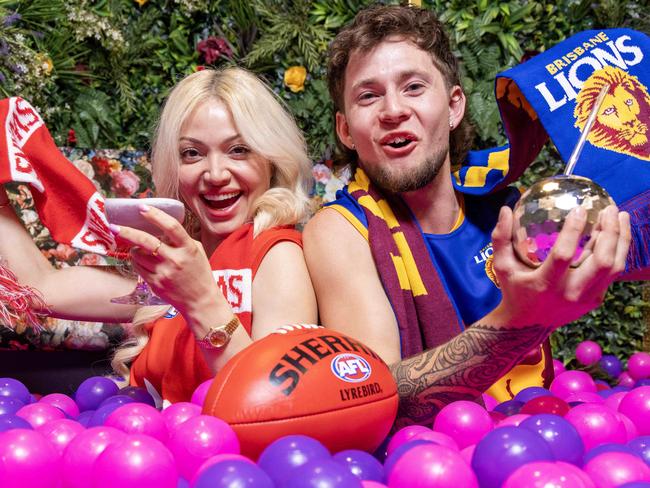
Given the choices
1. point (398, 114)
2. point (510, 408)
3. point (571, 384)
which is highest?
point (398, 114)

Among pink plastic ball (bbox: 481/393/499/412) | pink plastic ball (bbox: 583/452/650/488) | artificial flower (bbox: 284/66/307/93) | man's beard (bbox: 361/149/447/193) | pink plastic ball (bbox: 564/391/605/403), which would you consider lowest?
pink plastic ball (bbox: 564/391/605/403)

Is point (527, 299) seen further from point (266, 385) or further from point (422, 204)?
point (422, 204)

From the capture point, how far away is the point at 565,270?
1.27 m

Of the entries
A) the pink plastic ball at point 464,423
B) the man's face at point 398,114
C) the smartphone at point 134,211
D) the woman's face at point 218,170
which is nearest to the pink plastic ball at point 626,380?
the man's face at point 398,114

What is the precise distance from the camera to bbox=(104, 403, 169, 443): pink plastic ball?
1.44 meters

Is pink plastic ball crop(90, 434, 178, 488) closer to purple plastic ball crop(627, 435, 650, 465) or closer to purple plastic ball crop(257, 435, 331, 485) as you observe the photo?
purple plastic ball crop(257, 435, 331, 485)

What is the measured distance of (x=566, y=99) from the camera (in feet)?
Answer: 6.23

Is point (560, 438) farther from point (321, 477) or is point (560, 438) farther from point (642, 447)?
point (321, 477)

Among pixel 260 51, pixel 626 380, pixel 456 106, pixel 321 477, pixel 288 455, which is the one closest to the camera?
pixel 321 477

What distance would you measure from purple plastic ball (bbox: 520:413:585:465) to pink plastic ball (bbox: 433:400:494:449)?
4.8 inches

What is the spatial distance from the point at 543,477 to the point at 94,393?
130 cm

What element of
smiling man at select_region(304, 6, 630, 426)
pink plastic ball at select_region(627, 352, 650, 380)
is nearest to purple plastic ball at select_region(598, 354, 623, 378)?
pink plastic ball at select_region(627, 352, 650, 380)

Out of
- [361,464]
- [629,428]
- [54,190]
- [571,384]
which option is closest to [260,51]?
[54,190]

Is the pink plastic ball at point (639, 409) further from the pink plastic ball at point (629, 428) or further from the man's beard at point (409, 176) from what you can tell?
the man's beard at point (409, 176)
